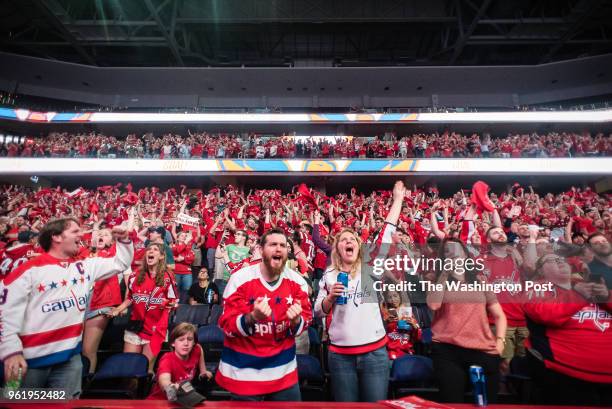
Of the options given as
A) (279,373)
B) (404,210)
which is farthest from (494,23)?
(279,373)

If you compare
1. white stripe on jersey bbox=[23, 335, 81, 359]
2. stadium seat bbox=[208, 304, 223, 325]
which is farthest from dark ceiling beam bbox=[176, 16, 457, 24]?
white stripe on jersey bbox=[23, 335, 81, 359]

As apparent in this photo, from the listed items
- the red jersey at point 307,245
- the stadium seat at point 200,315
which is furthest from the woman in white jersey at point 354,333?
the red jersey at point 307,245

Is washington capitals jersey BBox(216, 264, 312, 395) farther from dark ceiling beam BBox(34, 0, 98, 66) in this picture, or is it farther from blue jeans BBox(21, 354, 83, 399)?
dark ceiling beam BBox(34, 0, 98, 66)

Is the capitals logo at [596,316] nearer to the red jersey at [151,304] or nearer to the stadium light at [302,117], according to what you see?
the red jersey at [151,304]

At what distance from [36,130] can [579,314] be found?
2593cm

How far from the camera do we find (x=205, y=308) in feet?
13.7

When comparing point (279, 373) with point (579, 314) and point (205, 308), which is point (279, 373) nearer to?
point (579, 314)

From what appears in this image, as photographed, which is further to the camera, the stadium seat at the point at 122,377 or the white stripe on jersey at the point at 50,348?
the stadium seat at the point at 122,377

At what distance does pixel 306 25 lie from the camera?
16625 millimetres

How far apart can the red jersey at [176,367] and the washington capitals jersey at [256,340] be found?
67cm

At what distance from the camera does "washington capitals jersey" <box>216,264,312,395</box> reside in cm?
195

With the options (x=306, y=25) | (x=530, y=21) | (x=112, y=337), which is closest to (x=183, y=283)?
(x=112, y=337)

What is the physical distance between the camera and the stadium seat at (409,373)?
281cm

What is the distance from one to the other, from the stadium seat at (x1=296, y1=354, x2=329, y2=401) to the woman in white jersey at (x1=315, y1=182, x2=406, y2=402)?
64cm
